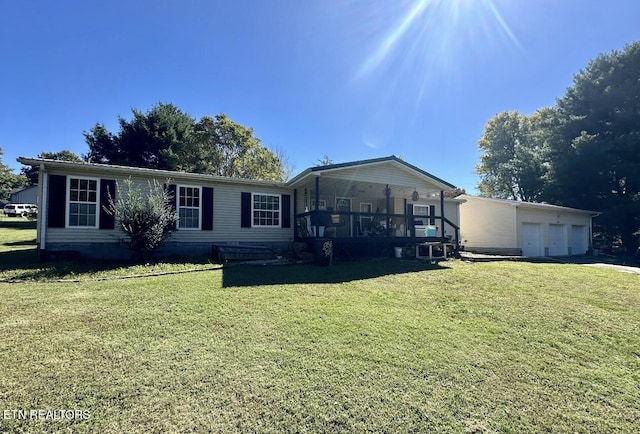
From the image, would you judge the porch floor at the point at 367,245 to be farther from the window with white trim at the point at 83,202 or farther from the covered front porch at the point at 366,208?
the window with white trim at the point at 83,202

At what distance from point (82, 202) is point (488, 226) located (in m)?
20.0

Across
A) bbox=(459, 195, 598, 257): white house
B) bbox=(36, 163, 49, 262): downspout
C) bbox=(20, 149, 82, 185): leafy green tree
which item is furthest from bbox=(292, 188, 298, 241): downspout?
bbox=(20, 149, 82, 185): leafy green tree

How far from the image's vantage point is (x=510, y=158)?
32375 millimetres

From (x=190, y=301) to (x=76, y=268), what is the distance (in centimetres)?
507

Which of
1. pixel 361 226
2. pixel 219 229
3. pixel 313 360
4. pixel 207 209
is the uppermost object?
pixel 207 209

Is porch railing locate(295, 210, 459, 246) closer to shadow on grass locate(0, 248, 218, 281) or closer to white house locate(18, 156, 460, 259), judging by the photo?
white house locate(18, 156, 460, 259)

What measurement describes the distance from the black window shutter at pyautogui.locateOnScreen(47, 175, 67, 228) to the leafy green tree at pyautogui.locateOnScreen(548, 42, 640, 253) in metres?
29.3

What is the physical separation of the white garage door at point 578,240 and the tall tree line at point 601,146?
204cm

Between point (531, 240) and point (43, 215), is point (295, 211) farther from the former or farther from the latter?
point (531, 240)

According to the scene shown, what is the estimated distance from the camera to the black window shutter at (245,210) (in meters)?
11.6

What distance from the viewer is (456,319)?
192 inches

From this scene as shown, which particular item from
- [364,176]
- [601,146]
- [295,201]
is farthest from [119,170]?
[601,146]

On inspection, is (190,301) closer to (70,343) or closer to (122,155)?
(70,343)

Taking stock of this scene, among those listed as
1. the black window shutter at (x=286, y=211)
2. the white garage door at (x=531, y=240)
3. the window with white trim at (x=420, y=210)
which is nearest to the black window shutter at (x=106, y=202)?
the black window shutter at (x=286, y=211)
